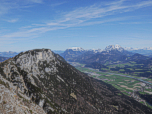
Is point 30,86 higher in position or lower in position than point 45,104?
higher

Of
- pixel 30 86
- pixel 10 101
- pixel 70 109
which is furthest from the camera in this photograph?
pixel 70 109

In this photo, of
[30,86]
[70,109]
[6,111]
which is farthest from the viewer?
[70,109]

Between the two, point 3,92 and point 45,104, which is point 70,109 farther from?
point 3,92

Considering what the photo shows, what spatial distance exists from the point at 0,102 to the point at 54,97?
13312cm

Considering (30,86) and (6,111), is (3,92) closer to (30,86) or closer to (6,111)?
(6,111)

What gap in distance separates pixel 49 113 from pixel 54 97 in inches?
2876

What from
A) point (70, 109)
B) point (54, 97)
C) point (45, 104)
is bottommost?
point (70, 109)

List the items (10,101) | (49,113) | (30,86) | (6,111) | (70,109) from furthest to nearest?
1. (70,109)
2. (30,86)
3. (49,113)
4. (10,101)
5. (6,111)

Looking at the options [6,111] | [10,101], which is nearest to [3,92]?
[10,101]

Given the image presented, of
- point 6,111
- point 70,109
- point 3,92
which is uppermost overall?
point 3,92

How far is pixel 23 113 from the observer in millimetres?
80250

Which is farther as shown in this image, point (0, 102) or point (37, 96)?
point (37, 96)

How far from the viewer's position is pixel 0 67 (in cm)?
15350

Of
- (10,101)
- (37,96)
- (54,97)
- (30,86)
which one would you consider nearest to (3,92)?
(10,101)
